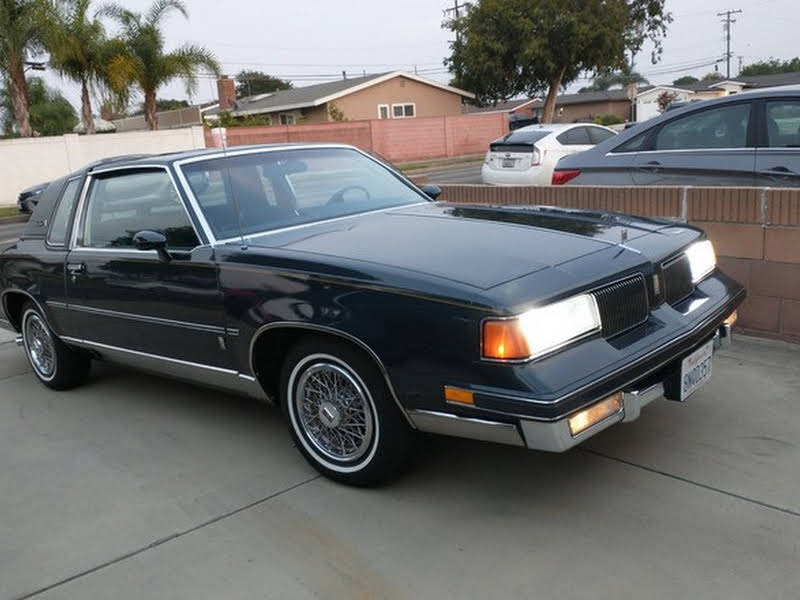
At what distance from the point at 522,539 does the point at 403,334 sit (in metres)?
0.97

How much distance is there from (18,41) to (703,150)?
2422cm

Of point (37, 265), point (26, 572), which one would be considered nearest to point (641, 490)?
point (26, 572)

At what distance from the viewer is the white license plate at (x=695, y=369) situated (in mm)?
3705

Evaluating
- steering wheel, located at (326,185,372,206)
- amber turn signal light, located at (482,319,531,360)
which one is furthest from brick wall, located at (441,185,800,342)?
amber turn signal light, located at (482,319,531,360)

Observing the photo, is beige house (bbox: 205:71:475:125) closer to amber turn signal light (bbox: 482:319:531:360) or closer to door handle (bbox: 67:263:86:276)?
door handle (bbox: 67:263:86:276)

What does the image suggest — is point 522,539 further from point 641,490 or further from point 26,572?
point 26,572

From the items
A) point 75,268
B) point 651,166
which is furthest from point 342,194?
point 651,166

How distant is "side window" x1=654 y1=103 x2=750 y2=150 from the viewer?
664 cm

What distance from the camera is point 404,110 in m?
46.2

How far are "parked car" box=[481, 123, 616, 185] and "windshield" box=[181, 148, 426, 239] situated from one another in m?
8.67

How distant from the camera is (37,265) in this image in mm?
5617

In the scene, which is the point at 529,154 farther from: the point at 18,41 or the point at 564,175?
the point at 18,41

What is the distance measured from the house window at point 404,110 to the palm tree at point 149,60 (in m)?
18.1

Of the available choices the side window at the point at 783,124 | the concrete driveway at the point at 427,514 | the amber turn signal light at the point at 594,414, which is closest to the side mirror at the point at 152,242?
the concrete driveway at the point at 427,514
